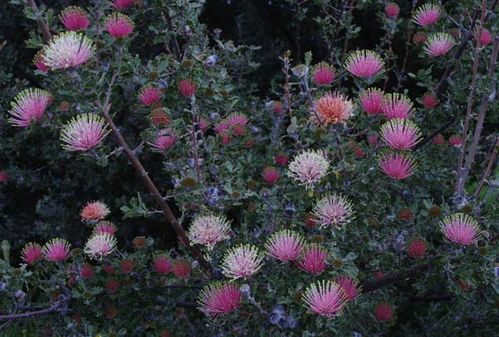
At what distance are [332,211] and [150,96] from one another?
0.58 m

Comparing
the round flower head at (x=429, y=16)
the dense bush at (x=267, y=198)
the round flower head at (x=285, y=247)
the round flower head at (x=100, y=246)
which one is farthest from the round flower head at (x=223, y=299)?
the round flower head at (x=429, y=16)

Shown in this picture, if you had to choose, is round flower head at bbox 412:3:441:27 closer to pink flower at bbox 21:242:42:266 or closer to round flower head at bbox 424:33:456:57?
round flower head at bbox 424:33:456:57

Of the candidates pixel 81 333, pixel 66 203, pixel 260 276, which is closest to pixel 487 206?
pixel 260 276

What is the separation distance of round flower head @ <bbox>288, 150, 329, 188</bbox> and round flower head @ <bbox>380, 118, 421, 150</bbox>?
0.16m

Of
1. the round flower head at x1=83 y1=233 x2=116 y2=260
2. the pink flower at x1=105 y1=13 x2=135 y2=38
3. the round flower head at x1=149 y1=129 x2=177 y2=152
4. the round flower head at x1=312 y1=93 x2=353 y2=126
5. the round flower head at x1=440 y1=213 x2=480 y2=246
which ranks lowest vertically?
the round flower head at x1=83 y1=233 x2=116 y2=260

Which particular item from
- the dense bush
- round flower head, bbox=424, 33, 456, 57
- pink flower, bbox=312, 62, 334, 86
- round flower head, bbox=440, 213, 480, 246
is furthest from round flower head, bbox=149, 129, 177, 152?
round flower head, bbox=424, 33, 456, 57

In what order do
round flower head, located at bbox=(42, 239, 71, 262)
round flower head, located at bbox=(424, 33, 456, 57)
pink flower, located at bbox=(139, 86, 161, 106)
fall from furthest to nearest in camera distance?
1. round flower head, located at bbox=(424, 33, 456, 57)
2. round flower head, located at bbox=(42, 239, 71, 262)
3. pink flower, located at bbox=(139, 86, 161, 106)

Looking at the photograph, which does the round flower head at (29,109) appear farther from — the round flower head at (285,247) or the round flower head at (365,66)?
the round flower head at (365,66)

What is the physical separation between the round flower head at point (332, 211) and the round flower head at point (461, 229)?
237 mm

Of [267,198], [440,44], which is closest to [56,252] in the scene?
[267,198]

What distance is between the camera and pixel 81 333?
190cm

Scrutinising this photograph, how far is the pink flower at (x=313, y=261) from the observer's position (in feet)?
4.90

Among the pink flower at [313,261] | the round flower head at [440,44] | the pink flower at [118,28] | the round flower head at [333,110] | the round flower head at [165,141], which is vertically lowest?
the pink flower at [313,261]

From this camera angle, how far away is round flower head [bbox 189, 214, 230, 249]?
1689 mm
